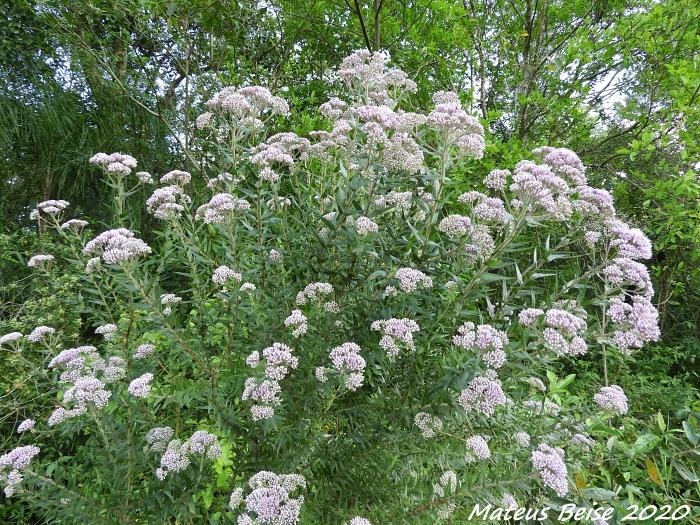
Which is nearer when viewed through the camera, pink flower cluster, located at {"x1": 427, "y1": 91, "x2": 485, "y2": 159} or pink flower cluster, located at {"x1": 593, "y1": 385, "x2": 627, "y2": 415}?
pink flower cluster, located at {"x1": 593, "y1": 385, "x2": 627, "y2": 415}

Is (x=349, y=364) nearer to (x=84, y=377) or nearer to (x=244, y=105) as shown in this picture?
(x=84, y=377)

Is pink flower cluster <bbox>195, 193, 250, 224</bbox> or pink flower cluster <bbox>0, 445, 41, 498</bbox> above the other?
pink flower cluster <bbox>195, 193, 250, 224</bbox>

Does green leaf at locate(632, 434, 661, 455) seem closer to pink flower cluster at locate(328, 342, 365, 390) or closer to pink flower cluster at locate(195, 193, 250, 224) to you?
pink flower cluster at locate(328, 342, 365, 390)

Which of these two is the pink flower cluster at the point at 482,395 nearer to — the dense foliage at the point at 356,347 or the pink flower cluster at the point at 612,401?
the dense foliage at the point at 356,347

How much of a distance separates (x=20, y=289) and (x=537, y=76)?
5.15m

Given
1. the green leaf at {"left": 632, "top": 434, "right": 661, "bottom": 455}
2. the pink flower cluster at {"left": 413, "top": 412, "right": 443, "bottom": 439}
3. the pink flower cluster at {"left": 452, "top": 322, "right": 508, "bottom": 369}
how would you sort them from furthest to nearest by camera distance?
1. the green leaf at {"left": 632, "top": 434, "right": 661, "bottom": 455}
2. the pink flower cluster at {"left": 413, "top": 412, "right": 443, "bottom": 439}
3. the pink flower cluster at {"left": 452, "top": 322, "right": 508, "bottom": 369}

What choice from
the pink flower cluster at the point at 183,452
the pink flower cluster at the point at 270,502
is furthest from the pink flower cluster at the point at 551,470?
the pink flower cluster at the point at 183,452

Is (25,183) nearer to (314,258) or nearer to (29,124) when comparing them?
(29,124)

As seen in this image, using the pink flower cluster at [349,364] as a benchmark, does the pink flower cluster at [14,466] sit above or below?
below

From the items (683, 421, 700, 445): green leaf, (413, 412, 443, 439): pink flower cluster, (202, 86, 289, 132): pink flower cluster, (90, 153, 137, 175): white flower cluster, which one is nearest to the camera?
(413, 412, 443, 439): pink flower cluster

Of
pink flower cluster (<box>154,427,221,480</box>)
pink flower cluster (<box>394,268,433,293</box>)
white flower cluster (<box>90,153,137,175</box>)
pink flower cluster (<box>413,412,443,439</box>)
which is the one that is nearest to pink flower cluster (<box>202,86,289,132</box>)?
white flower cluster (<box>90,153,137,175</box>)

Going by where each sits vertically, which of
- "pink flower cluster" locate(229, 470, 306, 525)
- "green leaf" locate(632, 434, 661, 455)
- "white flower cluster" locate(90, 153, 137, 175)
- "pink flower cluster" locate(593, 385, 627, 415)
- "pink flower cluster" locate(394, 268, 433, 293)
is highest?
"white flower cluster" locate(90, 153, 137, 175)

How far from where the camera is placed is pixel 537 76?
13.9 ft

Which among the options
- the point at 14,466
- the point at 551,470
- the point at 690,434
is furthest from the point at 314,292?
the point at 690,434
